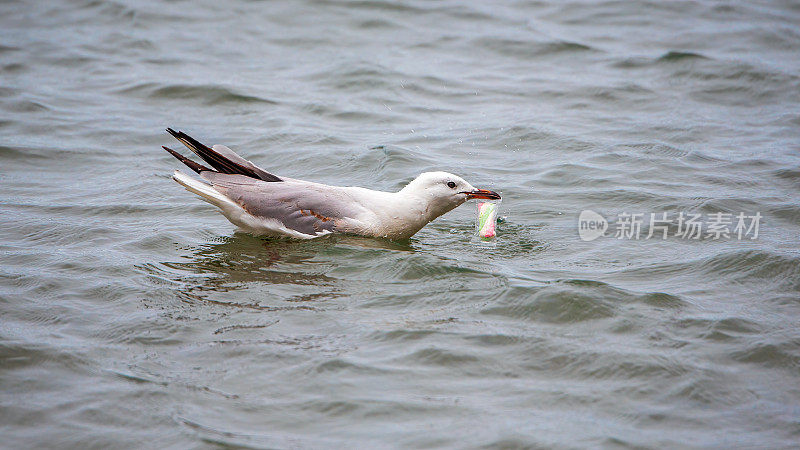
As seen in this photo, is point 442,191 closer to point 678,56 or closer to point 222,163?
point 222,163

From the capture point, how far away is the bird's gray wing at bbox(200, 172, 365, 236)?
291 inches

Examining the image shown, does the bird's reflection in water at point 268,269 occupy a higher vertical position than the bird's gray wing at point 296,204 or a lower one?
lower

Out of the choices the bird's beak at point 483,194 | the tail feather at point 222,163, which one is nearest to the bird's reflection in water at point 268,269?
the tail feather at point 222,163

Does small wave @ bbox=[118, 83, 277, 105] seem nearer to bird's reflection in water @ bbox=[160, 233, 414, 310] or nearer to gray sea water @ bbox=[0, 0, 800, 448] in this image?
gray sea water @ bbox=[0, 0, 800, 448]

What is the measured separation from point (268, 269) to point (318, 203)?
843 mm

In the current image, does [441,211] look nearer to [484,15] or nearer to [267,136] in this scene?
[267,136]

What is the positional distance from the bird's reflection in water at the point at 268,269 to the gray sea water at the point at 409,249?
25 millimetres

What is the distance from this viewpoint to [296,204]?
7438 mm

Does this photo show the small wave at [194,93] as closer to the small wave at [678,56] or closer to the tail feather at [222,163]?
the tail feather at [222,163]

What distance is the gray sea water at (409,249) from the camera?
489cm

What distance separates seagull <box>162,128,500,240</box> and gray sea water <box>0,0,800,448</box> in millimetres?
165
